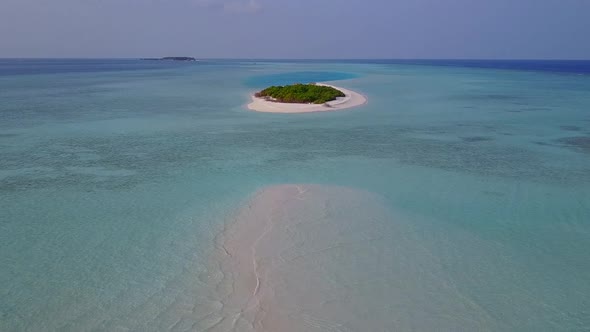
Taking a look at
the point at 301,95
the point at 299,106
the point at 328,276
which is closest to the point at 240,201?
the point at 328,276

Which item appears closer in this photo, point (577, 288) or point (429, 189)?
point (577, 288)

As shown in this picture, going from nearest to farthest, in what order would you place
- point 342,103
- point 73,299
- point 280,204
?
1. point 73,299
2. point 280,204
3. point 342,103

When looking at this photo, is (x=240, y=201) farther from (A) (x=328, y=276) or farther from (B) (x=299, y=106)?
(B) (x=299, y=106)

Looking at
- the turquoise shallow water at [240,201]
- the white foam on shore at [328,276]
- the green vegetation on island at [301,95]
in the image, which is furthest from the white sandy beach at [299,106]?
the white foam on shore at [328,276]

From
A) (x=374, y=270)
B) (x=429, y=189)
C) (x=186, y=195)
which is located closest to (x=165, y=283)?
(x=374, y=270)

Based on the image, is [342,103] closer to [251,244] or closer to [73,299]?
[251,244]

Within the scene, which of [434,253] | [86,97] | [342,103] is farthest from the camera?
[86,97]

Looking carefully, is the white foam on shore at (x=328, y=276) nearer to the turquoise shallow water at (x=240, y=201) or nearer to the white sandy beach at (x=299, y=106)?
the turquoise shallow water at (x=240, y=201)

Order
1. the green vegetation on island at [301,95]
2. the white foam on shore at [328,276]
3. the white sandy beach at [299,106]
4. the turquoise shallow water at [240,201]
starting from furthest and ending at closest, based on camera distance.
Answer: the green vegetation on island at [301,95] → the white sandy beach at [299,106] → the turquoise shallow water at [240,201] → the white foam on shore at [328,276]
